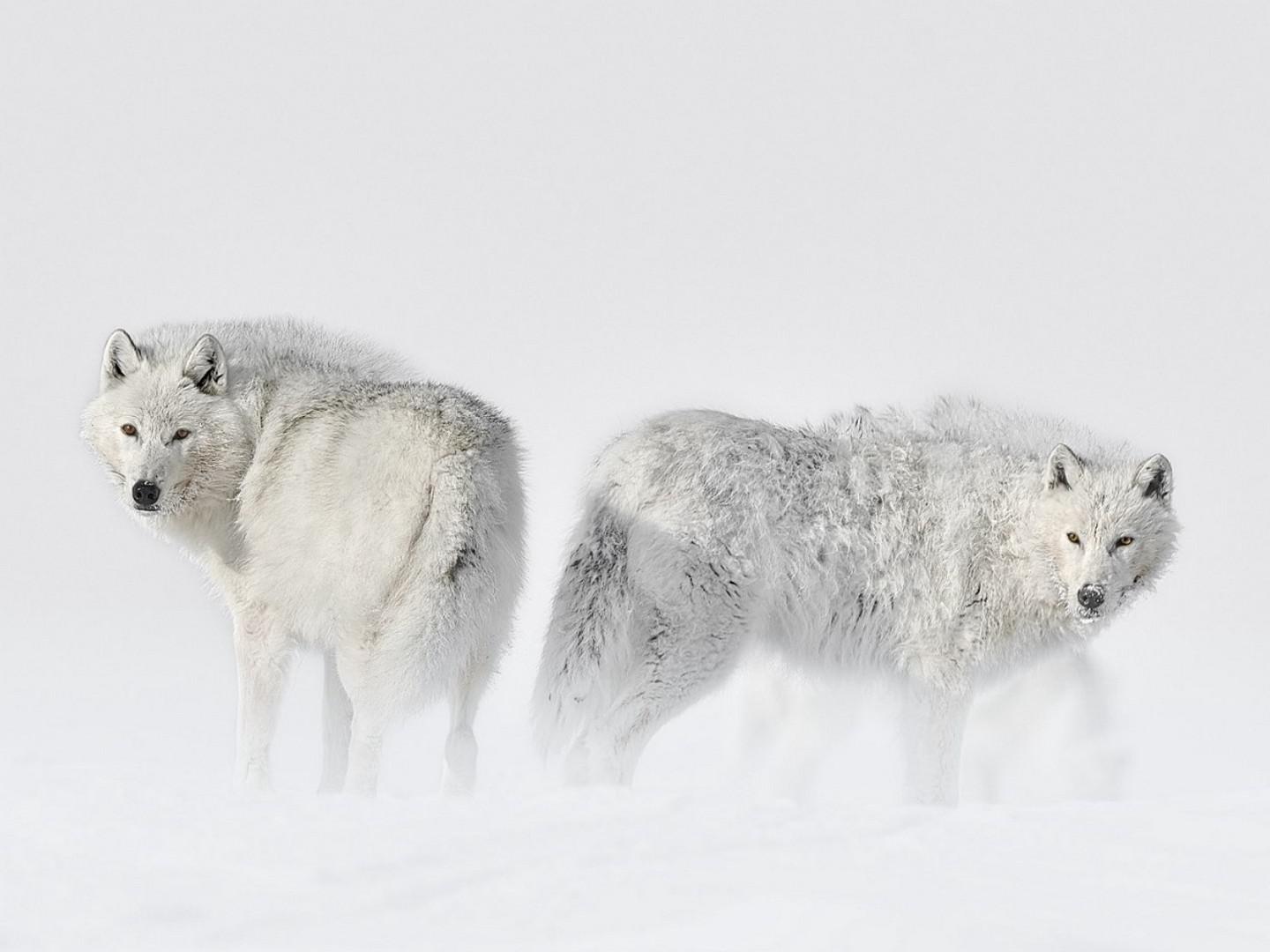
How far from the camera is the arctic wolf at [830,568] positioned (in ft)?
26.8

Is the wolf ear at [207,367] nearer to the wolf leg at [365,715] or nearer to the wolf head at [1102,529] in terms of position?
the wolf leg at [365,715]

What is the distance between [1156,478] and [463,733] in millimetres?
4209

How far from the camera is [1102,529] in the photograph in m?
8.46

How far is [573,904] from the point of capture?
4809 mm

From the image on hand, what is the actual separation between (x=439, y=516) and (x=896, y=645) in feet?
9.85

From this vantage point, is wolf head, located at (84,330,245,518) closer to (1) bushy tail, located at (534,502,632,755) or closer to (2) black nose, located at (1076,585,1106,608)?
(1) bushy tail, located at (534,502,632,755)

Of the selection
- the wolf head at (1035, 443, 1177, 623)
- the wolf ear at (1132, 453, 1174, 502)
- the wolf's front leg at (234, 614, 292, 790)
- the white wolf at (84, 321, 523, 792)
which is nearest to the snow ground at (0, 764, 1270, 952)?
the white wolf at (84, 321, 523, 792)

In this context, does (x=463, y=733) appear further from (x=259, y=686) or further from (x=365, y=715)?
(x=259, y=686)

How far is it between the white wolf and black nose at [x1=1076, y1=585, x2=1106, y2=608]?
320 cm

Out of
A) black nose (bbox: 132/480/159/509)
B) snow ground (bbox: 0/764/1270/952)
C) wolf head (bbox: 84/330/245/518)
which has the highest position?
wolf head (bbox: 84/330/245/518)

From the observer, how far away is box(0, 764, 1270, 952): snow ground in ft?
15.0

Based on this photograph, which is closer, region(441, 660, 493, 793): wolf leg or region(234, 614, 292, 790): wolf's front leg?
region(441, 660, 493, 793): wolf leg

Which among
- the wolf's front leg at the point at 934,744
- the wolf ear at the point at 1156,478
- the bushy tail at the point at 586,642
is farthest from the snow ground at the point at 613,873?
the wolf ear at the point at 1156,478

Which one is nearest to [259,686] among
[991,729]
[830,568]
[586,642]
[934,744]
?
[586,642]
